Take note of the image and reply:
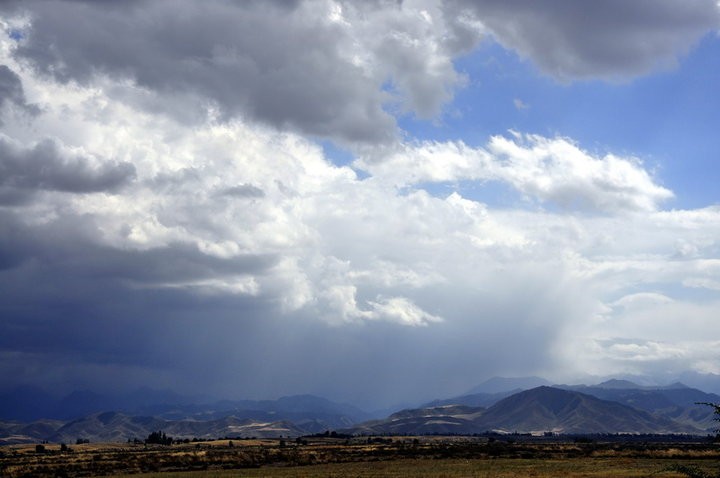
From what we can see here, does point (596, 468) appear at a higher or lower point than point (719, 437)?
lower

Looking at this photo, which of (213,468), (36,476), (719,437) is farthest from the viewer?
(213,468)

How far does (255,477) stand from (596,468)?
155ft

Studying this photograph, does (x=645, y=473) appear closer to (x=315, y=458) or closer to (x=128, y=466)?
(x=315, y=458)

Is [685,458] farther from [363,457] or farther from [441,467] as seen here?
[363,457]

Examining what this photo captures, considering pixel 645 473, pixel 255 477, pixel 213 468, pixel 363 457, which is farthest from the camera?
pixel 363 457

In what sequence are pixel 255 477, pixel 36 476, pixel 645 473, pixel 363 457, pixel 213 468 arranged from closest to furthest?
1. pixel 645 473
2. pixel 255 477
3. pixel 36 476
4. pixel 213 468
5. pixel 363 457

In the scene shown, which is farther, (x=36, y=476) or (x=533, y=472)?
(x=36, y=476)

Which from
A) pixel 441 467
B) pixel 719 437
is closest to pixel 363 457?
pixel 441 467

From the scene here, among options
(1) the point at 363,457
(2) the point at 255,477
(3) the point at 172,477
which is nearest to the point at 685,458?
(1) the point at 363,457

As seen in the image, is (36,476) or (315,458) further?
(315,458)

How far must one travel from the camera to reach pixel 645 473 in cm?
7956

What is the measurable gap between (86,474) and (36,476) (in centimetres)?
700

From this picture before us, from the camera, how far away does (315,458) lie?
12456 centimetres

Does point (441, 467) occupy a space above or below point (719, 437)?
below
